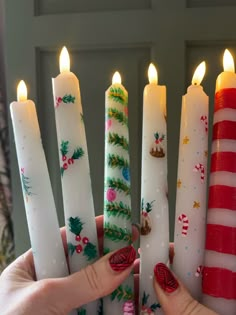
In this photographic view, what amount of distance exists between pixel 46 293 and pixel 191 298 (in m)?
0.17

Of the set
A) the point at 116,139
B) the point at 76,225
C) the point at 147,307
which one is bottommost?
the point at 147,307

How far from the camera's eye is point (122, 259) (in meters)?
0.55

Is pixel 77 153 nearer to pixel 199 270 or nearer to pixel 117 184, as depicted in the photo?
pixel 117 184

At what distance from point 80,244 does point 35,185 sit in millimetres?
95

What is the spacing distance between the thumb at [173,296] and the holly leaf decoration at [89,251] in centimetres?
8

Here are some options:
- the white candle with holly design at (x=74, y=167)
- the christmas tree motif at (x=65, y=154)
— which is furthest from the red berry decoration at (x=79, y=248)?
the christmas tree motif at (x=65, y=154)

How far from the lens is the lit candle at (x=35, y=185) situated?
554 mm

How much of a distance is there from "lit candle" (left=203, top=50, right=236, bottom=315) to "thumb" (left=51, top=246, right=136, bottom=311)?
10cm

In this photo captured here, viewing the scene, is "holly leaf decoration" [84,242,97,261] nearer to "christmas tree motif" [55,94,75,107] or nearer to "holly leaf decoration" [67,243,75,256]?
"holly leaf decoration" [67,243,75,256]

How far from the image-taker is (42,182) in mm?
558

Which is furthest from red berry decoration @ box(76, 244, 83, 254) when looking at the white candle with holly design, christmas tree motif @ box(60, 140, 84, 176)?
christmas tree motif @ box(60, 140, 84, 176)

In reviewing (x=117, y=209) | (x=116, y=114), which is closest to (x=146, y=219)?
(x=117, y=209)

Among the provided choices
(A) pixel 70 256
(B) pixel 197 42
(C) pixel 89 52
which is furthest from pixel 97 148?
(A) pixel 70 256

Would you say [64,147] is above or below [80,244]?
above
